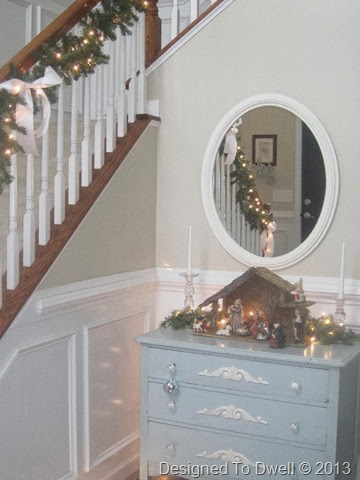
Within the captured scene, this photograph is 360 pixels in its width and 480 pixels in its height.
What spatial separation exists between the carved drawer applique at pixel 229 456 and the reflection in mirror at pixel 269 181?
922 millimetres

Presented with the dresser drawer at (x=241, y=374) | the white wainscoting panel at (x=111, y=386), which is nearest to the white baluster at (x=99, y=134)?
the white wainscoting panel at (x=111, y=386)

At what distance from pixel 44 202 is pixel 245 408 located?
1166mm

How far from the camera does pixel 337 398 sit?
8.38ft

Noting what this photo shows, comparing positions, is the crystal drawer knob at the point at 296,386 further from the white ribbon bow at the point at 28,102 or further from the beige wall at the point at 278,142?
the white ribbon bow at the point at 28,102

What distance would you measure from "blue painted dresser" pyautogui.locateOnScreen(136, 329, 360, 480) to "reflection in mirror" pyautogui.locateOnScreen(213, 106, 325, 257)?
58 cm

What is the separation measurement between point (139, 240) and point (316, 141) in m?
0.98

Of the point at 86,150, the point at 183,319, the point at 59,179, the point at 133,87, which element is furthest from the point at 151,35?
the point at 183,319

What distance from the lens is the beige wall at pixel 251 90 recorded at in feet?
9.70

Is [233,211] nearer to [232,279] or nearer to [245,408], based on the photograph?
[232,279]

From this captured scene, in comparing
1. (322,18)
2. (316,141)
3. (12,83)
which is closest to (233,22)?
(322,18)

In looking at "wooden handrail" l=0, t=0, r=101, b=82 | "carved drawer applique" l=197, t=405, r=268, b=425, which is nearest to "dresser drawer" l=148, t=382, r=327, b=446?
"carved drawer applique" l=197, t=405, r=268, b=425

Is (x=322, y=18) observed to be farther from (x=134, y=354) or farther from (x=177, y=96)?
(x=134, y=354)

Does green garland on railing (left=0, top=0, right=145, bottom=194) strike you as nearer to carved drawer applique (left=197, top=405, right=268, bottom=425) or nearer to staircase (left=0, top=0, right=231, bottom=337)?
staircase (left=0, top=0, right=231, bottom=337)

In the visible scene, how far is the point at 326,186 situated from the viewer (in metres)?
2.99
